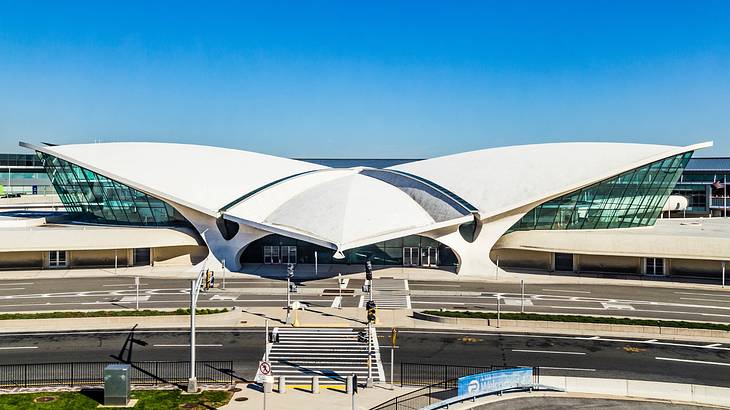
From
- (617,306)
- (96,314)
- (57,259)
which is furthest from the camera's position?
(57,259)

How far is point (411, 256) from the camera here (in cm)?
5731

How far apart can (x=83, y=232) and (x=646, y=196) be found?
171 feet

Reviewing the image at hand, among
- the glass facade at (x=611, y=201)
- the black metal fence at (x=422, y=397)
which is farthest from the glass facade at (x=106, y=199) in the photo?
the black metal fence at (x=422, y=397)

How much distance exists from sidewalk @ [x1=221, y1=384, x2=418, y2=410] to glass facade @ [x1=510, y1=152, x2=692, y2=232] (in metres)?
34.2

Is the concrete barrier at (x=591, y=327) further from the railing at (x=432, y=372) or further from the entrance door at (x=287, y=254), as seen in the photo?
the entrance door at (x=287, y=254)

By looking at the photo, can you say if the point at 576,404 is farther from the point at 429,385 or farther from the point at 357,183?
the point at 357,183

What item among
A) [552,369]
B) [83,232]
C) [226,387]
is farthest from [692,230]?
[83,232]

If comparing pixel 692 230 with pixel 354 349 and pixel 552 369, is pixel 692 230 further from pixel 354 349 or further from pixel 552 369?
pixel 354 349

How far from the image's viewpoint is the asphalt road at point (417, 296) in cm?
3959

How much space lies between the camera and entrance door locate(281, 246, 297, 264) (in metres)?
58.1

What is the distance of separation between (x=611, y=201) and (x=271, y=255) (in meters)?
32.6

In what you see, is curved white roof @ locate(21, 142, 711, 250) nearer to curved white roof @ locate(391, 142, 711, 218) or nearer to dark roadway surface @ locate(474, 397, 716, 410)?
curved white roof @ locate(391, 142, 711, 218)

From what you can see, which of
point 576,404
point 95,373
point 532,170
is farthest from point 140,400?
point 532,170

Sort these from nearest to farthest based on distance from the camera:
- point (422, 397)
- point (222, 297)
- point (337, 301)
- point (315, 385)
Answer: point (422, 397)
point (315, 385)
point (337, 301)
point (222, 297)
